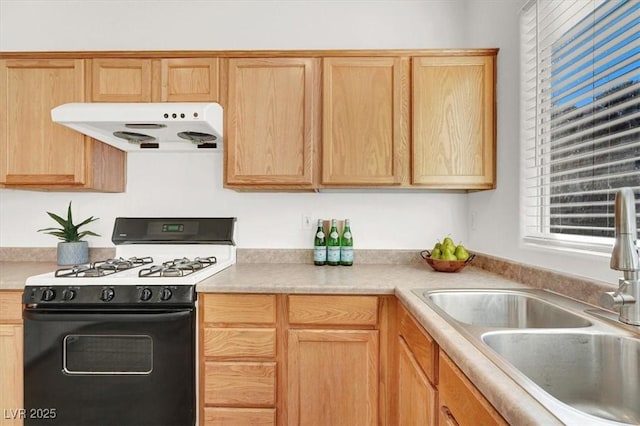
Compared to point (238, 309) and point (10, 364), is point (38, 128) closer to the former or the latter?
point (10, 364)

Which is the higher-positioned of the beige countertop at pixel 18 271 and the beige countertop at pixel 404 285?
the beige countertop at pixel 18 271

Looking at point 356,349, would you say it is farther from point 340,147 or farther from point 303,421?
point 340,147

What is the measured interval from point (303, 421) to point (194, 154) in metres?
1.69

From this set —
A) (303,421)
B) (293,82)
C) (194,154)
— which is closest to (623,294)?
(303,421)

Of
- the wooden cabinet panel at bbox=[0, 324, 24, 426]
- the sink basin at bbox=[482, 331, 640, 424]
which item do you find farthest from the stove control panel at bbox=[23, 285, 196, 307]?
the sink basin at bbox=[482, 331, 640, 424]

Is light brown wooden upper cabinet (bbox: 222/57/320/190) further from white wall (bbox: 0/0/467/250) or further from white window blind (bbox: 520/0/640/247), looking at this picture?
white window blind (bbox: 520/0/640/247)

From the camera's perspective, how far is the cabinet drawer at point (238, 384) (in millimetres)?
1636

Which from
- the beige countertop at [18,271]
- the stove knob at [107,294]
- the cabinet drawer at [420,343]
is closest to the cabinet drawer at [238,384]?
the stove knob at [107,294]

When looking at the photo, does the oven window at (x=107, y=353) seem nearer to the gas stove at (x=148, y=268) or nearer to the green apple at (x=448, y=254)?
the gas stove at (x=148, y=268)

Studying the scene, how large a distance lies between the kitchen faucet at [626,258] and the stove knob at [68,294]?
6.45 feet

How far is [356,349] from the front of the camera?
163cm

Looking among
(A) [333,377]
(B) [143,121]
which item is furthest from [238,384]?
(B) [143,121]

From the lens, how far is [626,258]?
0.96 metres

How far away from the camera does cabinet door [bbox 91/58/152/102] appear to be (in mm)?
2018
